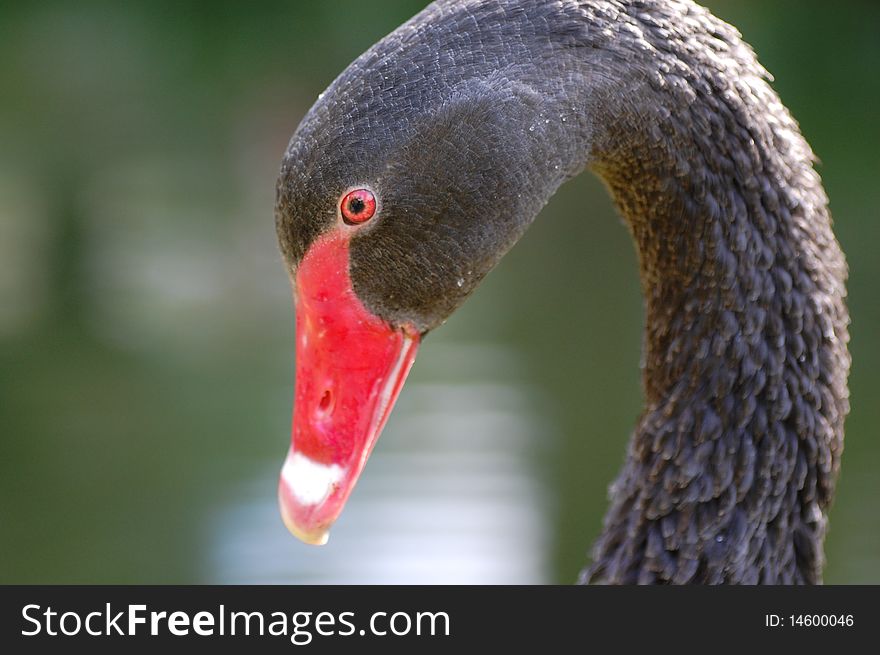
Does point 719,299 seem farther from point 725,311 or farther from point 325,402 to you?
point 325,402

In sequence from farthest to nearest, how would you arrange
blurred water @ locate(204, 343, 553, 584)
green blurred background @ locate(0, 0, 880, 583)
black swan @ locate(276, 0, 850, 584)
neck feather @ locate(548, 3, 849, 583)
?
1. green blurred background @ locate(0, 0, 880, 583)
2. blurred water @ locate(204, 343, 553, 584)
3. neck feather @ locate(548, 3, 849, 583)
4. black swan @ locate(276, 0, 850, 584)

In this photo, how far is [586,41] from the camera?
203cm

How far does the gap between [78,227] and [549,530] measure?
16.7 feet

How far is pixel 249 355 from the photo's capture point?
7.15 m

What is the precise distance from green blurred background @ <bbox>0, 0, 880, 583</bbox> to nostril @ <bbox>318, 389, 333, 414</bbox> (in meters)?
2.99

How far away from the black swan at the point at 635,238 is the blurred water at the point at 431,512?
9.38ft

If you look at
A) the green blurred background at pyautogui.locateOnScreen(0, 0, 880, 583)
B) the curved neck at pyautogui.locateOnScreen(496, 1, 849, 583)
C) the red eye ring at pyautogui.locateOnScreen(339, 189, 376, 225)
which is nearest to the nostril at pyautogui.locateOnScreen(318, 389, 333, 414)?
the red eye ring at pyautogui.locateOnScreen(339, 189, 376, 225)

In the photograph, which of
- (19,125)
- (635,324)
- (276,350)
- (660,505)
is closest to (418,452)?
(276,350)

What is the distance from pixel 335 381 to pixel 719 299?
749mm

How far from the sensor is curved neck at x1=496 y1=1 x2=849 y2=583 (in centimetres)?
209

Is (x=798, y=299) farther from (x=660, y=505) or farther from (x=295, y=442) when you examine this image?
(x=295, y=442)

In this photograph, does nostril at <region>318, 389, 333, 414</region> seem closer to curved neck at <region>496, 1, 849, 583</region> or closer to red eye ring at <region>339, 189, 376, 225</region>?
red eye ring at <region>339, 189, 376, 225</region>

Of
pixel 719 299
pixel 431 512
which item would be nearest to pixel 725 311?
pixel 719 299

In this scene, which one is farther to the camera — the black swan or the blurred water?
the blurred water
